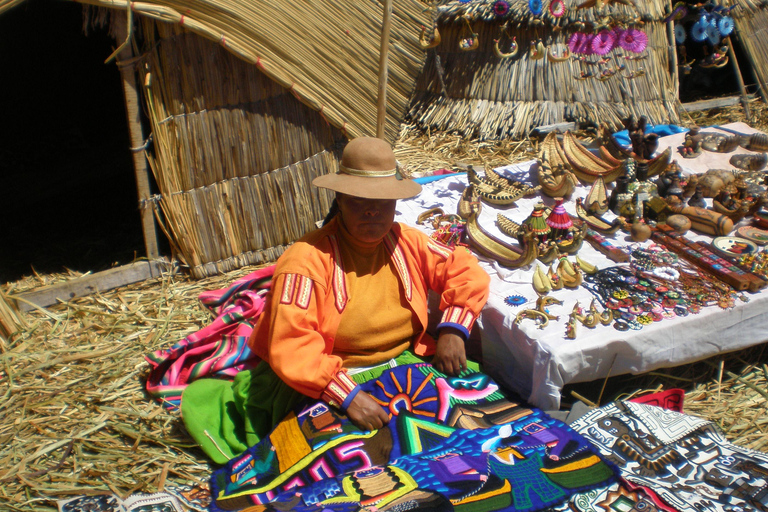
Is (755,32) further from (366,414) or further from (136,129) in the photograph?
(366,414)

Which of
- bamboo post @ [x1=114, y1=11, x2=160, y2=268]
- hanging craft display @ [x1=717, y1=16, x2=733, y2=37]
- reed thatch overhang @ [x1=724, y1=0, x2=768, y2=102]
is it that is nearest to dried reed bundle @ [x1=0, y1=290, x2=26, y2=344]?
bamboo post @ [x1=114, y1=11, x2=160, y2=268]

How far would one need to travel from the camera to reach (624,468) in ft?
6.11

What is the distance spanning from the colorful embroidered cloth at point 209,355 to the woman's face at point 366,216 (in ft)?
3.22

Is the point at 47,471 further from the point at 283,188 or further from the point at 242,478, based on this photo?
the point at 283,188

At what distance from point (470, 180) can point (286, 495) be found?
2.14 metres

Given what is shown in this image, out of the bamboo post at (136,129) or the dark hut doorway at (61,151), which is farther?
the dark hut doorway at (61,151)

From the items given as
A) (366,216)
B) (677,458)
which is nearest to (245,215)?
(366,216)

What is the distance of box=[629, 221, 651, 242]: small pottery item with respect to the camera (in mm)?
2865

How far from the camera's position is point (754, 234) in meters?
2.84

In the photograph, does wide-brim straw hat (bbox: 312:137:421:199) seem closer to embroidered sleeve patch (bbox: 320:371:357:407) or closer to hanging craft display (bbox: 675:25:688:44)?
embroidered sleeve patch (bbox: 320:371:357:407)

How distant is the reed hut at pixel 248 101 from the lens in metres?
3.19

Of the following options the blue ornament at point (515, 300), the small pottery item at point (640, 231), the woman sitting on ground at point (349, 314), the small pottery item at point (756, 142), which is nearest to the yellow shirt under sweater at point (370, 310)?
the woman sitting on ground at point (349, 314)

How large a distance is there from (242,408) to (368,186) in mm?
1053

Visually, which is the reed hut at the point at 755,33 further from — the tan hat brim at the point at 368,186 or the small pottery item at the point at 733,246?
the tan hat brim at the point at 368,186
